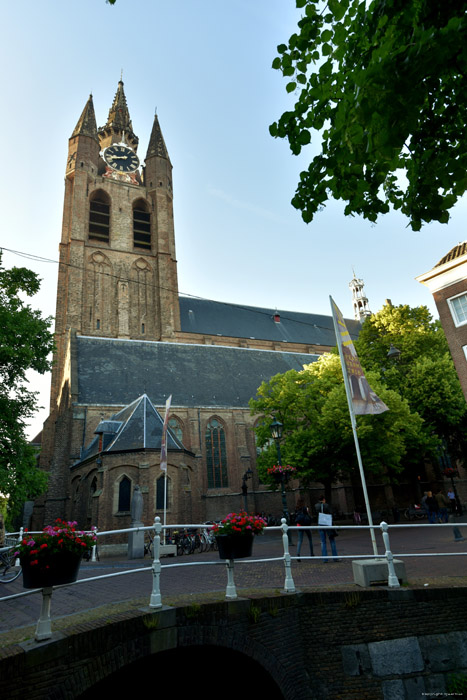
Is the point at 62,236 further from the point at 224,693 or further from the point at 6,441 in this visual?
the point at 224,693

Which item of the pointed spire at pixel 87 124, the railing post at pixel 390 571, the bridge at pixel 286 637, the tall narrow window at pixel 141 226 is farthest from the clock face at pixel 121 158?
the railing post at pixel 390 571

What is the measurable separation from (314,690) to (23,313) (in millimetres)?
15309

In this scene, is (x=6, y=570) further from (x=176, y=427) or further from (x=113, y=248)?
(x=113, y=248)

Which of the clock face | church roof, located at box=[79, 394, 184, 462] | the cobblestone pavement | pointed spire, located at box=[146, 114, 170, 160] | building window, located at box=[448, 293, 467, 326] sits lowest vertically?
the cobblestone pavement

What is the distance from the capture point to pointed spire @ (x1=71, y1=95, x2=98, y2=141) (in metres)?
40.9

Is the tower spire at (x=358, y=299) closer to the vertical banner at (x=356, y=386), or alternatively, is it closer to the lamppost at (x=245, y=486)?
the lamppost at (x=245, y=486)

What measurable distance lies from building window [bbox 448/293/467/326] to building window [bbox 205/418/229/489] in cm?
1782

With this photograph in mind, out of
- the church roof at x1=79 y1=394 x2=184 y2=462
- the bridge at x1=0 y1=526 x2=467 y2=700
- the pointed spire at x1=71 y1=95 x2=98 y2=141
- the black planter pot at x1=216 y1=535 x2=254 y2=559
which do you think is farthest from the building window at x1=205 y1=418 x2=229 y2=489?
the pointed spire at x1=71 y1=95 x2=98 y2=141

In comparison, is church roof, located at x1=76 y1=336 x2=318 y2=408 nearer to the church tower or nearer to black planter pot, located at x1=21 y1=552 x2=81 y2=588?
the church tower

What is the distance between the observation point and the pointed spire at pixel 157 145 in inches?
1763

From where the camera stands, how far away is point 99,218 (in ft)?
132

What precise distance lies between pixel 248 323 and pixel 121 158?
22.0 metres

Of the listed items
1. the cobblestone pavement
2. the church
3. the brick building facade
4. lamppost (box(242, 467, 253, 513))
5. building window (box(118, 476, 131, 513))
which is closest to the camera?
the cobblestone pavement

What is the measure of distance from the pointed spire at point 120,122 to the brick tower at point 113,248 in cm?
394
